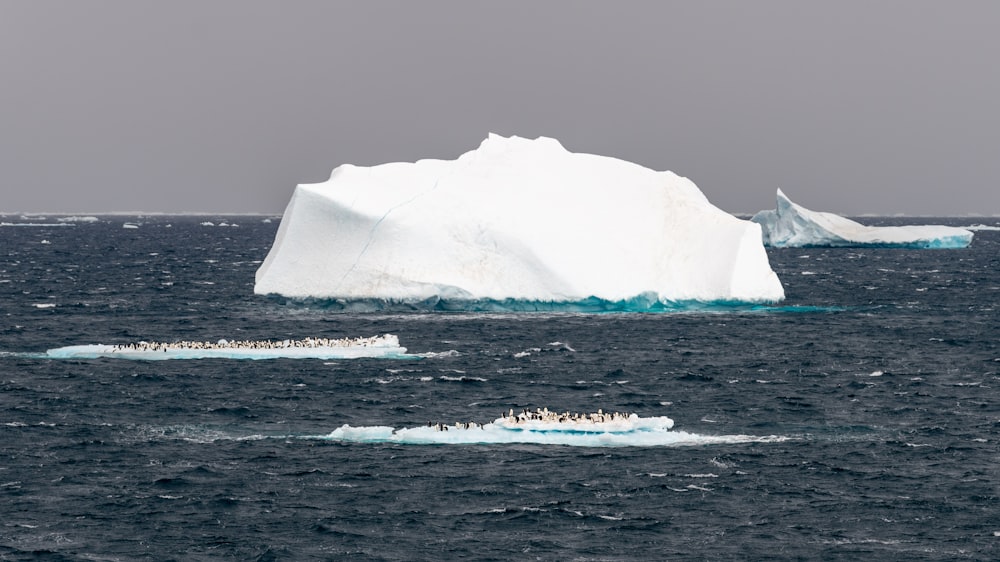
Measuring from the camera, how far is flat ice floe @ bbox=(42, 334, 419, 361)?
4750cm

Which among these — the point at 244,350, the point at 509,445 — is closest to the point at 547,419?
the point at 509,445

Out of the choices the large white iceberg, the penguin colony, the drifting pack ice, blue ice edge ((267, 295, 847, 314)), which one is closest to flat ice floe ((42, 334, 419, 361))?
the large white iceberg

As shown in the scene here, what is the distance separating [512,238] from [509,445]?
2608cm

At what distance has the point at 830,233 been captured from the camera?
12212cm

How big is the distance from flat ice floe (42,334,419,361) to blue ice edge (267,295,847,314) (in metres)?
9.47

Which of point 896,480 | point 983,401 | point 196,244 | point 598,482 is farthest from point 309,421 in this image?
point 196,244

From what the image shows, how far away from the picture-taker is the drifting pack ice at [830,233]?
12044 cm

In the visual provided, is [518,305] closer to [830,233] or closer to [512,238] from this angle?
[512,238]

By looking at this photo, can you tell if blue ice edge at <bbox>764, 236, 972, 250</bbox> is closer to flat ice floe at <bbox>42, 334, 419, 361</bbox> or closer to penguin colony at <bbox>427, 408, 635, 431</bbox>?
flat ice floe at <bbox>42, 334, 419, 361</bbox>

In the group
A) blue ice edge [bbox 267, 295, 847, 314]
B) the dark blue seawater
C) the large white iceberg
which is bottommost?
the dark blue seawater

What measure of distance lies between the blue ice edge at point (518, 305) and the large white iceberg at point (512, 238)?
0.36 metres

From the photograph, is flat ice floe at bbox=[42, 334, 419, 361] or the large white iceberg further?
the large white iceberg

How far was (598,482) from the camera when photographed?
29.0 meters

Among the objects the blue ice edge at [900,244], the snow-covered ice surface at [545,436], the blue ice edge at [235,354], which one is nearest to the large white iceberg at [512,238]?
the blue ice edge at [235,354]
